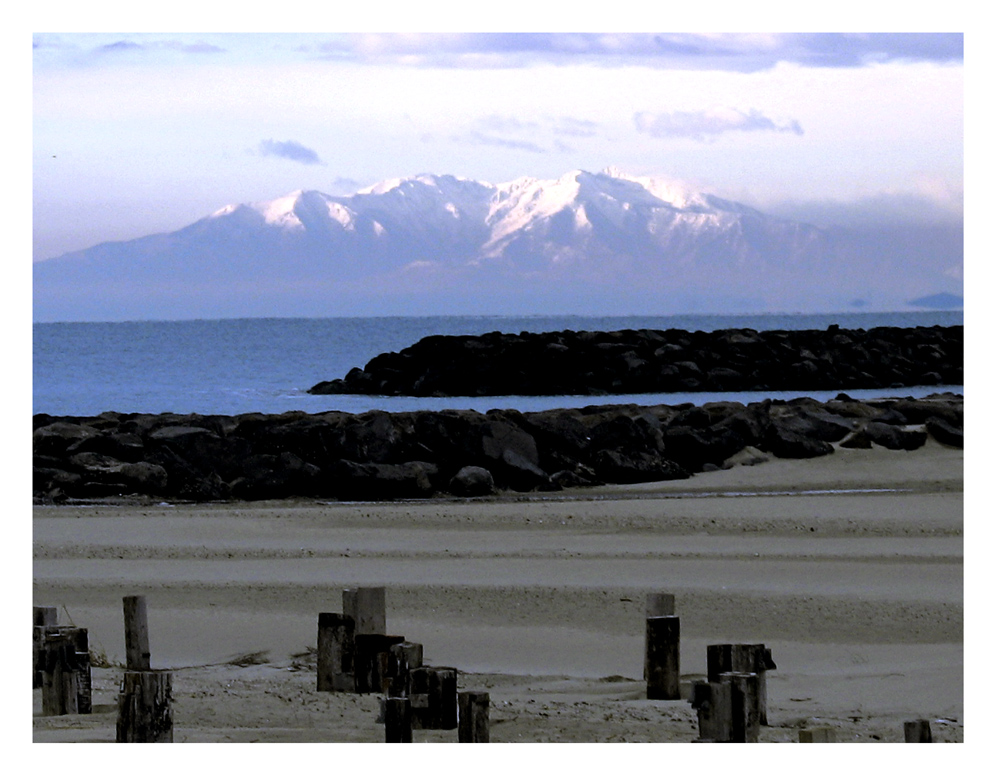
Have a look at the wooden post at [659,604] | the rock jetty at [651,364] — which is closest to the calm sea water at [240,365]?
the rock jetty at [651,364]

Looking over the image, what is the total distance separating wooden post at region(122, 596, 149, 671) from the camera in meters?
5.81

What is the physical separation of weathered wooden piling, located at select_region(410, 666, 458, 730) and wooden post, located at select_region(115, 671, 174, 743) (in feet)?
2.73

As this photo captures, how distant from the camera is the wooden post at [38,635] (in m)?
5.40

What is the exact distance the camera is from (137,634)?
582cm

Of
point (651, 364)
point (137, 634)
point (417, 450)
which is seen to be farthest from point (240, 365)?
point (137, 634)

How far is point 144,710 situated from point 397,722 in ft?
2.74

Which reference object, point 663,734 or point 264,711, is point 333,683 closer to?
point 264,711

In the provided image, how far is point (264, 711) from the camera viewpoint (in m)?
5.26

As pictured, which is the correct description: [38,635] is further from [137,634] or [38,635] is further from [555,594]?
[555,594]

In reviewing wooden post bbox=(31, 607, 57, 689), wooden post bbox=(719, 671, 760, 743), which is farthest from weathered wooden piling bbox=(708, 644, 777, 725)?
wooden post bbox=(31, 607, 57, 689)

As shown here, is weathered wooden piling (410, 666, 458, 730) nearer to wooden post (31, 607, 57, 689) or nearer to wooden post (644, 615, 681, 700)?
wooden post (644, 615, 681, 700)

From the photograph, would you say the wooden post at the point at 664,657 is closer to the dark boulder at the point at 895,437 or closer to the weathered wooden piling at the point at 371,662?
the weathered wooden piling at the point at 371,662
